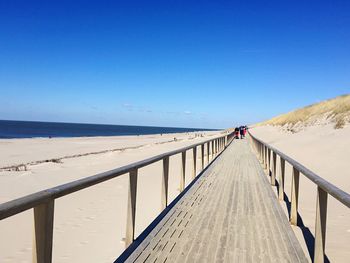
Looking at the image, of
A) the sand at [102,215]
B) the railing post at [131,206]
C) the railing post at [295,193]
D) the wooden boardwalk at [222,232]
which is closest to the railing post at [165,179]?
the wooden boardwalk at [222,232]

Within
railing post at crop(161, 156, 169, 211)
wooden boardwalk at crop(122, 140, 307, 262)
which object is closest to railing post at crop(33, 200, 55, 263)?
wooden boardwalk at crop(122, 140, 307, 262)

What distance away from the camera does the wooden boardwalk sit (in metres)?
4.18

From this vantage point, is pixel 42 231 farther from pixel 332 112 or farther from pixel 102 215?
pixel 332 112

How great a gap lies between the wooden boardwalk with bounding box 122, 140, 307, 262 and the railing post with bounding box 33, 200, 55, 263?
5.05ft

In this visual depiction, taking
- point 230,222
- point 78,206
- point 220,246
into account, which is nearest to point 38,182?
point 78,206

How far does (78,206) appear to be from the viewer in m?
8.05

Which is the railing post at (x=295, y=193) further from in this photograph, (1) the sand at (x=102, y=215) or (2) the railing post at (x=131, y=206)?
(2) the railing post at (x=131, y=206)

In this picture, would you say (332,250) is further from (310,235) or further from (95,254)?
(95,254)

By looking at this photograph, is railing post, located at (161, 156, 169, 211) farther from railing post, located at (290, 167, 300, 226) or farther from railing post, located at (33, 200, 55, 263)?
railing post, located at (33, 200, 55, 263)

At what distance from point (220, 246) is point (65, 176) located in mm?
9633

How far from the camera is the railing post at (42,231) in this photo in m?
2.52

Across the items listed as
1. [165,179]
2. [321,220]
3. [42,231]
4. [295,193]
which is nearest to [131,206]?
[165,179]

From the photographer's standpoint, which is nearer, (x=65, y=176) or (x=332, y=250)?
(x=332, y=250)

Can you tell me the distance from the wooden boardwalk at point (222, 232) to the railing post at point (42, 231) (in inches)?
60.6
